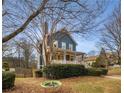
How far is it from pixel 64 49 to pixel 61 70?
20cm

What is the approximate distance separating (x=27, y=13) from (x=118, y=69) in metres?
0.99

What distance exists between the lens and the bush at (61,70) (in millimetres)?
2137

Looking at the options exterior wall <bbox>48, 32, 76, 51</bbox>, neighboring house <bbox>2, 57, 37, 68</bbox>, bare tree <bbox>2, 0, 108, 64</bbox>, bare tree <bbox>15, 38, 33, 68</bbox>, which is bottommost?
neighboring house <bbox>2, 57, 37, 68</bbox>

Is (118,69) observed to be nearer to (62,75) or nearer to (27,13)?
(62,75)

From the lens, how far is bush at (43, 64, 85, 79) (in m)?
2.14

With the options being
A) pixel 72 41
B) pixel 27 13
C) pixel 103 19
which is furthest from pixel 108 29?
pixel 27 13

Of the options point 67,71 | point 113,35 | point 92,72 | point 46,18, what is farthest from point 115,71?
point 46,18

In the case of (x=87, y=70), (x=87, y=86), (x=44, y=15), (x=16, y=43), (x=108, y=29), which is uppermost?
(x=44, y=15)

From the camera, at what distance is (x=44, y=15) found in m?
2.18

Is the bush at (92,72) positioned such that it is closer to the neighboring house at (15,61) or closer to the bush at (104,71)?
the bush at (104,71)

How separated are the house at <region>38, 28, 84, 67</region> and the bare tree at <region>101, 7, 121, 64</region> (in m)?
0.27

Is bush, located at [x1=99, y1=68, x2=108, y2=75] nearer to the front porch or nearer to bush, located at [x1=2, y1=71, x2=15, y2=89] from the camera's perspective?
the front porch

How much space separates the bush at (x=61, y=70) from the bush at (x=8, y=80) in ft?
0.97

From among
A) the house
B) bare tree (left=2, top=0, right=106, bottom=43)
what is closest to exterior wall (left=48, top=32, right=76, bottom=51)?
the house
